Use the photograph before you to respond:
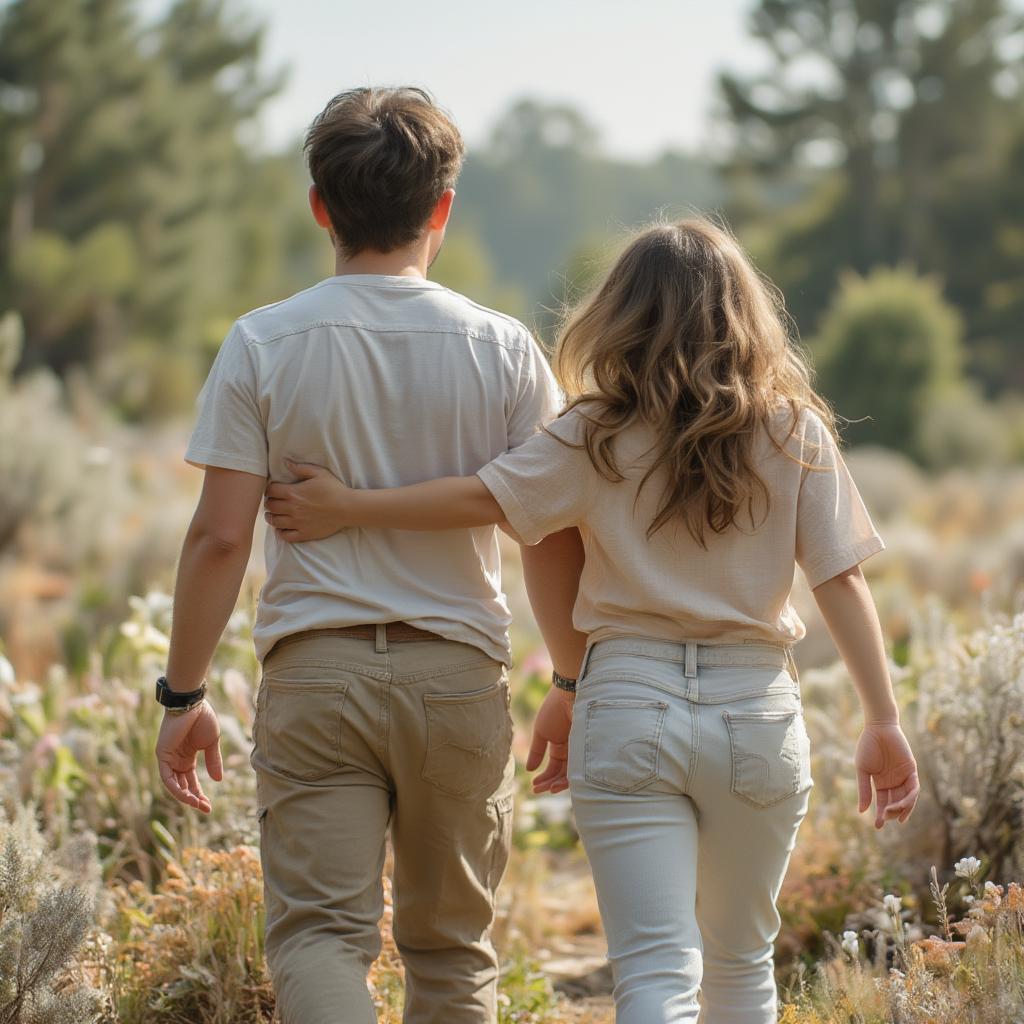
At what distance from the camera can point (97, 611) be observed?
662 centimetres

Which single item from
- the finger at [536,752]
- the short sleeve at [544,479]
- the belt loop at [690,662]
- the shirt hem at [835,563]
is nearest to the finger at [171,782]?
the finger at [536,752]

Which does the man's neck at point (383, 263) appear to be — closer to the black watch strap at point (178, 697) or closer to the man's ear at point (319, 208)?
the man's ear at point (319, 208)

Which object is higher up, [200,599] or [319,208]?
[319,208]

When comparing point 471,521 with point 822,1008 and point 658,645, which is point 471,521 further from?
point 822,1008

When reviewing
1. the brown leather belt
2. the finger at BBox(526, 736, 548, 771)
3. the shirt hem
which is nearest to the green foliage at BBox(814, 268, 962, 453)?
the finger at BBox(526, 736, 548, 771)

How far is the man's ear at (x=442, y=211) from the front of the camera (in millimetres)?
2307

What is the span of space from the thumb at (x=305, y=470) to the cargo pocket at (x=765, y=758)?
77cm

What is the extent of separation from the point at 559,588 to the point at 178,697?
0.71 meters

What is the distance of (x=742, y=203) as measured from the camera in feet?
120

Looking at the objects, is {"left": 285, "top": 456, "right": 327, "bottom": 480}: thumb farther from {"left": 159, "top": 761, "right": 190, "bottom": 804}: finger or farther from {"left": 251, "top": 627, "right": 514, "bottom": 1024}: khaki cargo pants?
{"left": 159, "top": 761, "right": 190, "bottom": 804}: finger

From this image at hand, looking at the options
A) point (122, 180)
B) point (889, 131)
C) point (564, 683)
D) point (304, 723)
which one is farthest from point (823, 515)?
point (889, 131)

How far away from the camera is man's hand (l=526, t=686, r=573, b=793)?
8.34 feet

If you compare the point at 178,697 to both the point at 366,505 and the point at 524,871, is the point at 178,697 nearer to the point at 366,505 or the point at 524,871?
the point at 366,505

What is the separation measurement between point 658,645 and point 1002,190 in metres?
33.7
